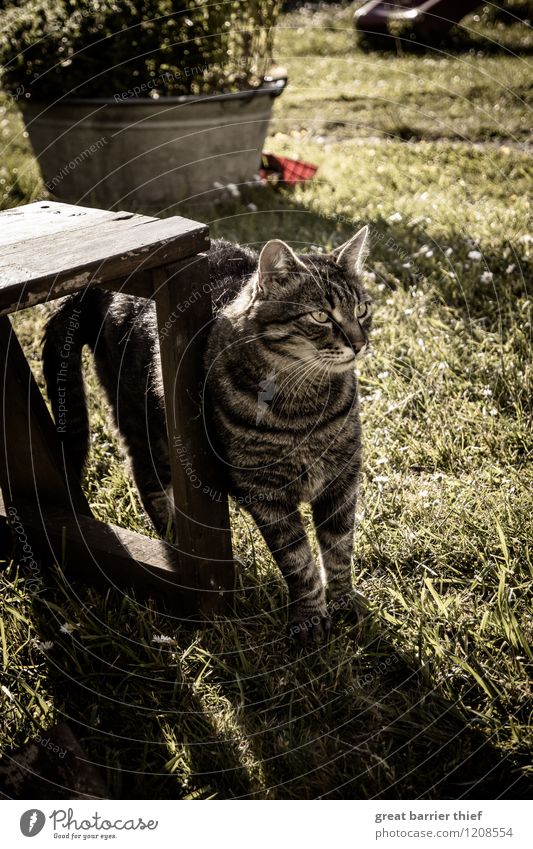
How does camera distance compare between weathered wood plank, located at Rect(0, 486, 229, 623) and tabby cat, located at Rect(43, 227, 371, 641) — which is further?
weathered wood plank, located at Rect(0, 486, 229, 623)

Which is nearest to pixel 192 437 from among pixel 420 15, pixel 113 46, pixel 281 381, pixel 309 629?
pixel 281 381

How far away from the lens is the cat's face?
2104mm

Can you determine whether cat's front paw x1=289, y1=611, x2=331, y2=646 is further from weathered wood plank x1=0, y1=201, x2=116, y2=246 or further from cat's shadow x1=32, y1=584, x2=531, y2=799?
weathered wood plank x1=0, y1=201, x2=116, y2=246

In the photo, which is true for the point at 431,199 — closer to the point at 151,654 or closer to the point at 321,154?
the point at 321,154

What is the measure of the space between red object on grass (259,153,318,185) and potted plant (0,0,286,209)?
27 cm

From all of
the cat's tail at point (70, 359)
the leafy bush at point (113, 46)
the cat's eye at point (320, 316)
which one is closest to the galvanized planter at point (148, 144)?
the leafy bush at point (113, 46)

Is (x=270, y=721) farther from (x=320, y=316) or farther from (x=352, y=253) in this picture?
(x=352, y=253)

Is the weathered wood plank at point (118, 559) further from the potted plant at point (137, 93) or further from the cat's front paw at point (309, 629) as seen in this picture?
the potted plant at point (137, 93)

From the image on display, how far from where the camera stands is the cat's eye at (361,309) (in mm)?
2232

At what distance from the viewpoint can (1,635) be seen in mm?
2303

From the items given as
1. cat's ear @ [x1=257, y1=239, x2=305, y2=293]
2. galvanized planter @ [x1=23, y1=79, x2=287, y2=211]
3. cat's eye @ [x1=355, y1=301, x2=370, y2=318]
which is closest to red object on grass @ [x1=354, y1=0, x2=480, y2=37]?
galvanized planter @ [x1=23, y1=79, x2=287, y2=211]

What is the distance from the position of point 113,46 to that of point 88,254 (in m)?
4.12

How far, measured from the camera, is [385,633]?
7.41 ft

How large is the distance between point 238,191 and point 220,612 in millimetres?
4006
